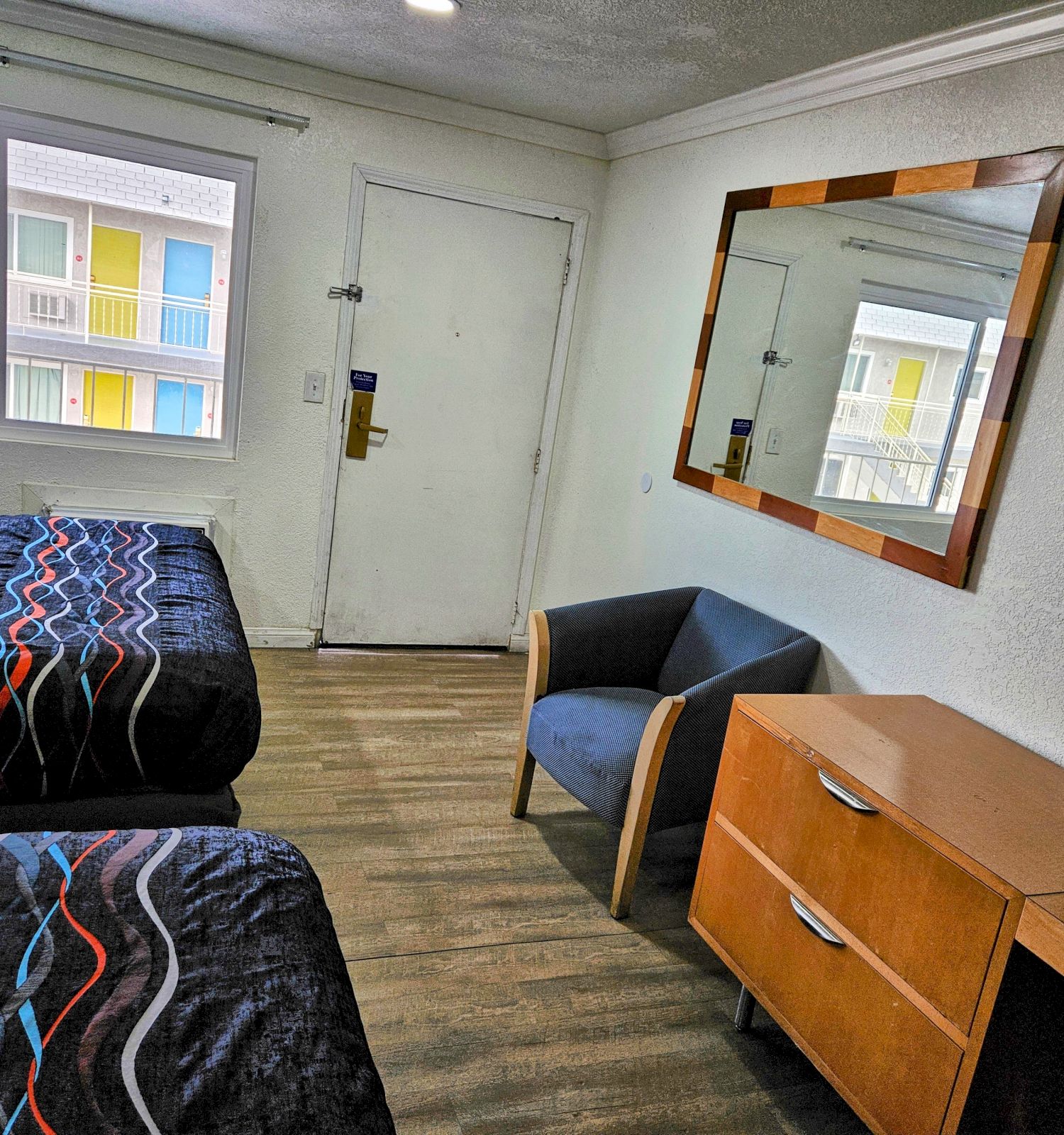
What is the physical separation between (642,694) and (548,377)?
1.89 m

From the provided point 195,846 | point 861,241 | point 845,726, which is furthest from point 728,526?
point 195,846

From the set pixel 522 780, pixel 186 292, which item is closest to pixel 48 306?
pixel 186 292

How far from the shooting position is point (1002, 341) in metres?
2.12

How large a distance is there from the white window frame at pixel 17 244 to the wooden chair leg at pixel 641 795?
9.29ft

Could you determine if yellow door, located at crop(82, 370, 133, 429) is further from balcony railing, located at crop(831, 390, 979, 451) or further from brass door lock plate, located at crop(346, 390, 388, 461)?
balcony railing, located at crop(831, 390, 979, 451)

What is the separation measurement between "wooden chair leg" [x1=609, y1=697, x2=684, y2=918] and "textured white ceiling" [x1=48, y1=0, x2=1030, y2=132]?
1.77 meters

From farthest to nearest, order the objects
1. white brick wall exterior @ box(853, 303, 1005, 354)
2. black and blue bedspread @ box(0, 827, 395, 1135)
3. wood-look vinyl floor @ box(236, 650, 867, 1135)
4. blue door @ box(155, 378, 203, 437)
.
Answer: blue door @ box(155, 378, 203, 437) < white brick wall exterior @ box(853, 303, 1005, 354) < wood-look vinyl floor @ box(236, 650, 867, 1135) < black and blue bedspread @ box(0, 827, 395, 1135)

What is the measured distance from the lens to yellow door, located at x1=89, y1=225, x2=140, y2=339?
3549 millimetres

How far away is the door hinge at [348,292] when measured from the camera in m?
3.83

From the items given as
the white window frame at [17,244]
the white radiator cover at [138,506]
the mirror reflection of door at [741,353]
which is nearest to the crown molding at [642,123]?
the mirror reflection of door at [741,353]

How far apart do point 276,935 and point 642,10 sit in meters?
2.40

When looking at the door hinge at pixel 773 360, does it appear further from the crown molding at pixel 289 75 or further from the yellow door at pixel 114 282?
the yellow door at pixel 114 282

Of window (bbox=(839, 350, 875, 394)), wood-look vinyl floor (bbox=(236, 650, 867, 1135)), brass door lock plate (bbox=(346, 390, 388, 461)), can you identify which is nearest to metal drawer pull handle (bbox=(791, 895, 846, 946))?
wood-look vinyl floor (bbox=(236, 650, 867, 1135))

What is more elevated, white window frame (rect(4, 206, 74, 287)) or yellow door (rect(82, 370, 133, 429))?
white window frame (rect(4, 206, 74, 287))
